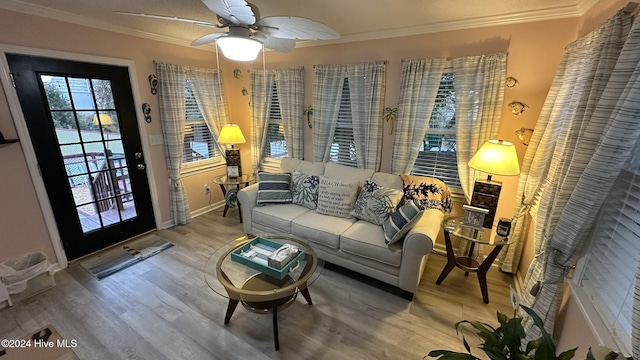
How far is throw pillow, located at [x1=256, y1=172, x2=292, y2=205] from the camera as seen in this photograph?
120 inches

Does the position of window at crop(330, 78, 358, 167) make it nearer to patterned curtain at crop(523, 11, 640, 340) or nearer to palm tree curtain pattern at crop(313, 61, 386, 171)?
palm tree curtain pattern at crop(313, 61, 386, 171)

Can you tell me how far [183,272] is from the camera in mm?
2549

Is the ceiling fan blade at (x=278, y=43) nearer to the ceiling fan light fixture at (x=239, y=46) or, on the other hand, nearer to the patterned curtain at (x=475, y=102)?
the ceiling fan light fixture at (x=239, y=46)

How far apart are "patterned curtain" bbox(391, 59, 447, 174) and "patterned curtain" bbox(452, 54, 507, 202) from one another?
0.22m

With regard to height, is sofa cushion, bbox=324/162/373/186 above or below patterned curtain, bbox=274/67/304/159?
below

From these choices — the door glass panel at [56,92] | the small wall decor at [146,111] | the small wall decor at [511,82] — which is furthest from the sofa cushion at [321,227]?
the door glass panel at [56,92]

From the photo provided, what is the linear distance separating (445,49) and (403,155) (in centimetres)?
114

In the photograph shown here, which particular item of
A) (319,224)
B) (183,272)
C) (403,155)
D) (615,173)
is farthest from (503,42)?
(183,272)

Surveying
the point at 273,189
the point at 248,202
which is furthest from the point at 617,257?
the point at 248,202

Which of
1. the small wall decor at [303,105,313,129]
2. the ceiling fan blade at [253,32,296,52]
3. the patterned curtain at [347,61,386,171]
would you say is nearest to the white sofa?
the patterned curtain at [347,61,386,171]

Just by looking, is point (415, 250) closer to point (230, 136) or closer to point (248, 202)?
point (248, 202)

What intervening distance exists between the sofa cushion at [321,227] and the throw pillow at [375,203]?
0.16m

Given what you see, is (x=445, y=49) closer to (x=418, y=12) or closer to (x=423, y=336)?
(x=418, y=12)

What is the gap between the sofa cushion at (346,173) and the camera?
2934 mm
